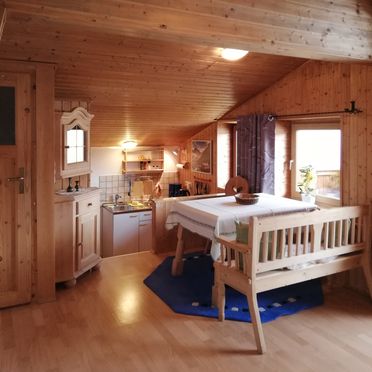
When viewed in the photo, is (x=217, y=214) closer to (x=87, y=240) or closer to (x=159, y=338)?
(x=159, y=338)

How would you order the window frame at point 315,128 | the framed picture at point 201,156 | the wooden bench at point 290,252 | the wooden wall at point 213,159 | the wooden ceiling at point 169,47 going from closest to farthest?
the wooden ceiling at point 169,47 → the wooden bench at point 290,252 → the window frame at point 315,128 → the wooden wall at point 213,159 → the framed picture at point 201,156

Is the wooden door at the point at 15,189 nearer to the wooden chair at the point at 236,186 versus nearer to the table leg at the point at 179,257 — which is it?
the table leg at the point at 179,257

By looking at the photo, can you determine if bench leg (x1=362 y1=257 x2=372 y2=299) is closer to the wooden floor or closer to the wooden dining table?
the wooden floor

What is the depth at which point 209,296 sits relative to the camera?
379 centimetres

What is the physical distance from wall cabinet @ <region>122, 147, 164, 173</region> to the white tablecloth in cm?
270

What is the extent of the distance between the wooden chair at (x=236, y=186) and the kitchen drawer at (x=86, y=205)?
1.91 meters

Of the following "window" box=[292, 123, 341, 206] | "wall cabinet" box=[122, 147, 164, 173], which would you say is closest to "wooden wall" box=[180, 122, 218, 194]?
"wall cabinet" box=[122, 147, 164, 173]

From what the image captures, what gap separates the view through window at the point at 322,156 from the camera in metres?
4.66

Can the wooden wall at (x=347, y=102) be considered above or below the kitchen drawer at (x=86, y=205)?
above

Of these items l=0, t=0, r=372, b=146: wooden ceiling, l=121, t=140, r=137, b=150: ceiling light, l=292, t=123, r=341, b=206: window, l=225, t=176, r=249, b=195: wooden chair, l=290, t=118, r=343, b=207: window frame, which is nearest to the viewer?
l=0, t=0, r=372, b=146: wooden ceiling

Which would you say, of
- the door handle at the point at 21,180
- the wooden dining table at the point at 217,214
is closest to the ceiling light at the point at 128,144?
the wooden dining table at the point at 217,214

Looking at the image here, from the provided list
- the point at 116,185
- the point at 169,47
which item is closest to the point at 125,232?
the point at 116,185

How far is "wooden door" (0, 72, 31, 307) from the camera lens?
3.40 metres

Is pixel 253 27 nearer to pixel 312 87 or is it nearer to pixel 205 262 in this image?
pixel 312 87
